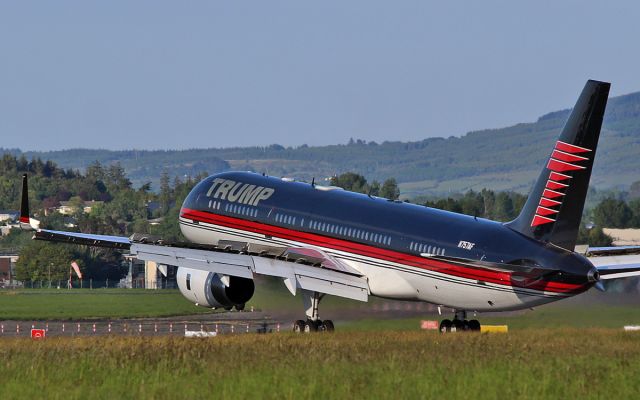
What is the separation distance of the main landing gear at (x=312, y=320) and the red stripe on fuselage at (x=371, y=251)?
6.41ft

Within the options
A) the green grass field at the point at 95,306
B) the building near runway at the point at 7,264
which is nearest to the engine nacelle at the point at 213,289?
the green grass field at the point at 95,306

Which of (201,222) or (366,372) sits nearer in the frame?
(366,372)

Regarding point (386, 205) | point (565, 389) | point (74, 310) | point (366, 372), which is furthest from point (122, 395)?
point (74, 310)

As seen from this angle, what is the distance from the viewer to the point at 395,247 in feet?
159

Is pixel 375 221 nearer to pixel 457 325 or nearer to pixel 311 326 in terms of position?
pixel 311 326

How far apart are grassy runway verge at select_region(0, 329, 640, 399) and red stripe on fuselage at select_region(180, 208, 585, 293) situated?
4.36 m

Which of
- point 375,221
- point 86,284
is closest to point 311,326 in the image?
point 375,221

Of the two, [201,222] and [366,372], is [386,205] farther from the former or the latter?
[366,372]

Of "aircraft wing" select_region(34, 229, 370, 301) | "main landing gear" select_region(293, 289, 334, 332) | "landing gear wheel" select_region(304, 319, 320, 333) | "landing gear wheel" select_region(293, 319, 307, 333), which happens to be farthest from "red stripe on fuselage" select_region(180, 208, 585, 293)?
"landing gear wheel" select_region(293, 319, 307, 333)

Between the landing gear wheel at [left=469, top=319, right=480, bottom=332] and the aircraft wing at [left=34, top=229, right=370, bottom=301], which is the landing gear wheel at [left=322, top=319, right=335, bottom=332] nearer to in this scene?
the aircraft wing at [left=34, top=229, right=370, bottom=301]

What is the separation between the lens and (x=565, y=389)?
29078 mm

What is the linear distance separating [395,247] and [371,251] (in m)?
1.22

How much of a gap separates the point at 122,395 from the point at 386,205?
22899mm

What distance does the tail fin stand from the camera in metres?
43.0
